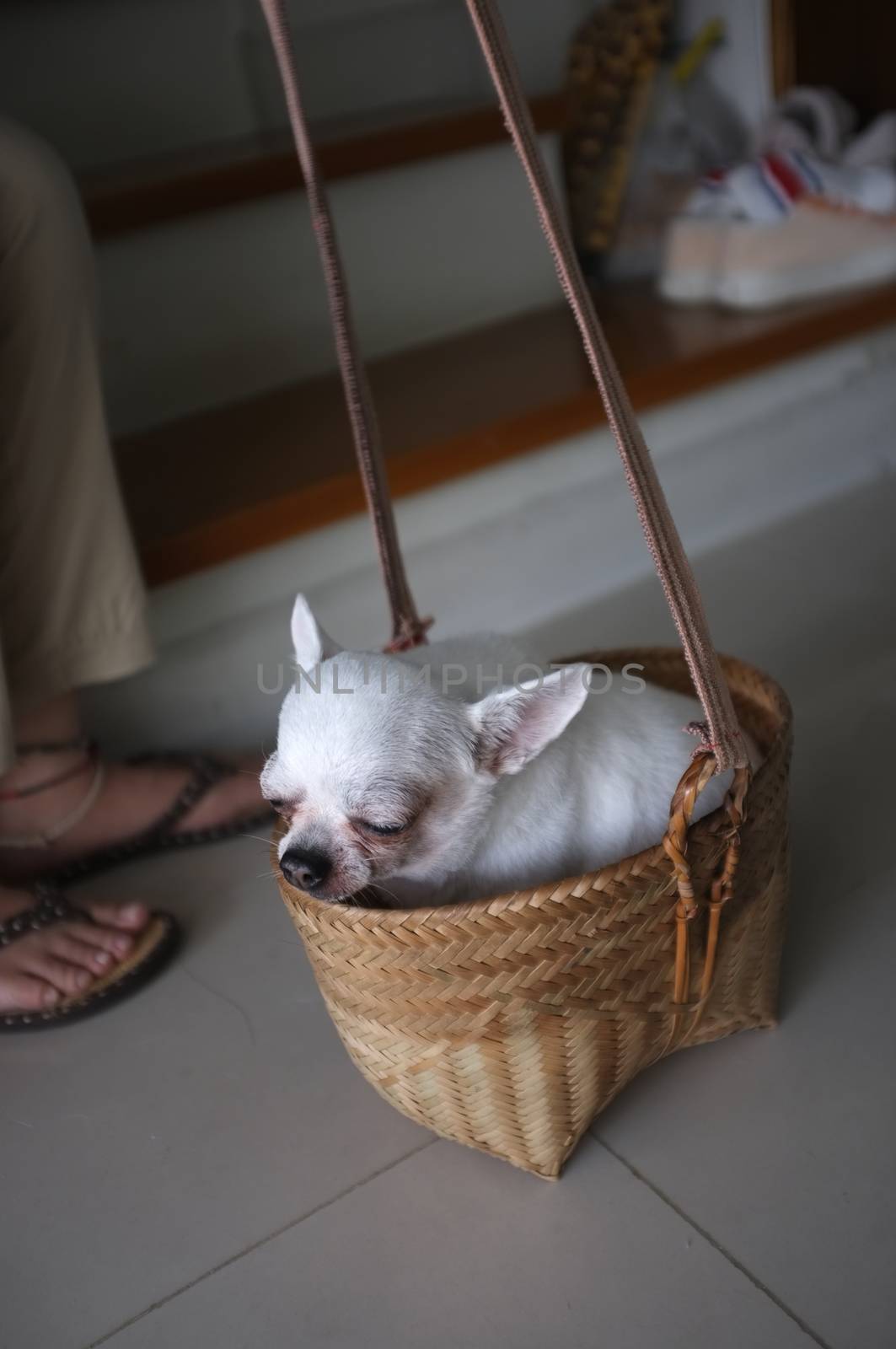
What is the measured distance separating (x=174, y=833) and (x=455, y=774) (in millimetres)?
628

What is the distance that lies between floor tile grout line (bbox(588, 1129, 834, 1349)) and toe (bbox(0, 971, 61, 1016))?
0.54m

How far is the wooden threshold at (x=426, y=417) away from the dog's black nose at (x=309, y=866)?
62 centimetres

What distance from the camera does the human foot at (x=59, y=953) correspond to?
3.54 feet

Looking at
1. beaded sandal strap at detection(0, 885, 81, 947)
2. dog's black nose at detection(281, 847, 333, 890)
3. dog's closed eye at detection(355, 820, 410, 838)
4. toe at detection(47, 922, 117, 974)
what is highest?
dog's closed eye at detection(355, 820, 410, 838)

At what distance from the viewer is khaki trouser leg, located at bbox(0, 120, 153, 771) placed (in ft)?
3.71

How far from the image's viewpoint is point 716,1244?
79cm

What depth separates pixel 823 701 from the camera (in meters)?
1.42

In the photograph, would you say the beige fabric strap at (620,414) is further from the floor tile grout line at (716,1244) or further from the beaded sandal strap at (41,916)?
the beaded sandal strap at (41,916)

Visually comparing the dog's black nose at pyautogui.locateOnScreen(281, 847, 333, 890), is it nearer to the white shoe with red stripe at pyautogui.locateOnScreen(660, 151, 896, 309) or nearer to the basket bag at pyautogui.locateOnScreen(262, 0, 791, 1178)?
the basket bag at pyautogui.locateOnScreen(262, 0, 791, 1178)

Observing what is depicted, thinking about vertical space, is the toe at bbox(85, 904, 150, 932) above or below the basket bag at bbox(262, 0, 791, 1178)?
below

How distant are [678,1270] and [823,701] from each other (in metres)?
0.81

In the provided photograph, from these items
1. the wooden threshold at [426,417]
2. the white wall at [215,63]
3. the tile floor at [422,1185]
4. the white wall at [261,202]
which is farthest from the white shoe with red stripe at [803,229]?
the tile floor at [422,1185]

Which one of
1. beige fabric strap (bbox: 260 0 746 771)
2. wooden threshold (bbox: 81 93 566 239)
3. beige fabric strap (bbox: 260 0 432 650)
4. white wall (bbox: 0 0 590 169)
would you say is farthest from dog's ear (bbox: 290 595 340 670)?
white wall (bbox: 0 0 590 169)

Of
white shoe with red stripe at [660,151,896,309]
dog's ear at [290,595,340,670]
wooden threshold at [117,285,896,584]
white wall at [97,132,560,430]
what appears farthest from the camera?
white shoe with red stripe at [660,151,896,309]
